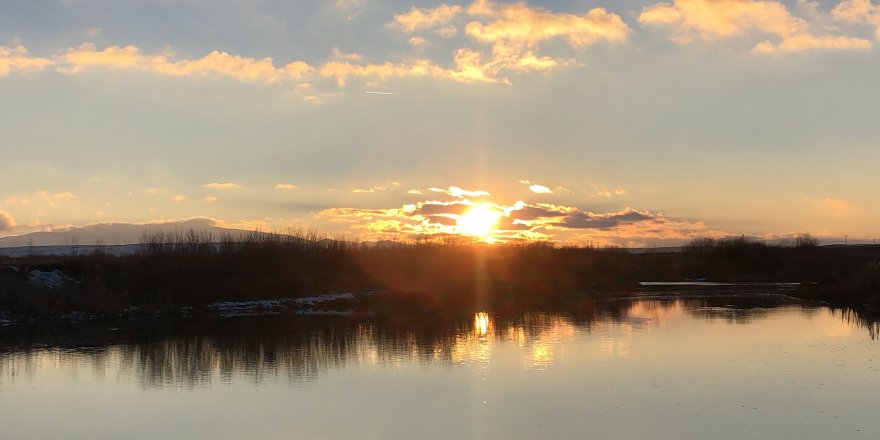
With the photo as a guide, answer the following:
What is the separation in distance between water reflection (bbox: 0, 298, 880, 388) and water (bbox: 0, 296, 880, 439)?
11 cm

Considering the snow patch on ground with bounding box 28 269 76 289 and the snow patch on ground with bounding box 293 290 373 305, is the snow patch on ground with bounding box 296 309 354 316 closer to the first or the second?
the snow patch on ground with bounding box 293 290 373 305

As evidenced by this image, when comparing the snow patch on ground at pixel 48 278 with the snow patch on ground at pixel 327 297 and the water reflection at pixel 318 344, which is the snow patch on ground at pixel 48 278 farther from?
the snow patch on ground at pixel 327 297

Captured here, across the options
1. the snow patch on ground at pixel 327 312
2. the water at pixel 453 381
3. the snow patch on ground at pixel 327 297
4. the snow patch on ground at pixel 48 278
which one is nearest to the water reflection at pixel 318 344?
the water at pixel 453 381

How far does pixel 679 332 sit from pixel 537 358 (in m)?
8.09

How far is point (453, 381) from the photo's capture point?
17.8m

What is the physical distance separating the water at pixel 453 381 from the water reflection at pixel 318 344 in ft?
0.35

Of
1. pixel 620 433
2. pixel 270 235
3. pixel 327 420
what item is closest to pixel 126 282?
pixel 270 235

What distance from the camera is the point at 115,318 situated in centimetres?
3597

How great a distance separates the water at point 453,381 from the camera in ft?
44.2

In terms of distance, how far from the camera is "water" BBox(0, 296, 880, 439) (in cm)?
1346

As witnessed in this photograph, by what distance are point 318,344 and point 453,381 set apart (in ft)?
27.2

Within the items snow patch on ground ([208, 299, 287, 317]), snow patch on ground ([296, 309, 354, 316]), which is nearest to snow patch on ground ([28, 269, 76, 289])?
snow patch on ground ([208, 299, 287, 317])

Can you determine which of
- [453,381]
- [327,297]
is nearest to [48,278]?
[327,297]

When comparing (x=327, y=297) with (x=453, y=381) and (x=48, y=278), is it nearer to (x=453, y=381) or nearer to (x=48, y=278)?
(x=48, y=278)
